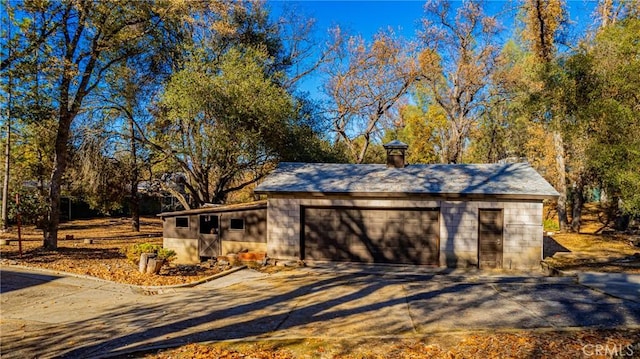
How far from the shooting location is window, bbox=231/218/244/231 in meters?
15.8

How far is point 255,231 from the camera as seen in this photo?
615 inches

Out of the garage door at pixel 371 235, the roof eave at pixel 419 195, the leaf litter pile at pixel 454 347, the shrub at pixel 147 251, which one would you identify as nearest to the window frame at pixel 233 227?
the roof eave at pixel 419 195

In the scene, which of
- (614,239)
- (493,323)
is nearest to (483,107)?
(614,239)

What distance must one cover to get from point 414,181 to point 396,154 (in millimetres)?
2474

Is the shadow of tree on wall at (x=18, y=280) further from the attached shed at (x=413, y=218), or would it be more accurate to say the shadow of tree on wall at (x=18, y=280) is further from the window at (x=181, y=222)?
the attached shed at (x=413, y=218)

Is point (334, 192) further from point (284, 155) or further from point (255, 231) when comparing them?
point (284, 155)

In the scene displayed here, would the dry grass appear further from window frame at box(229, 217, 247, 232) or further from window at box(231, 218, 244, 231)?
window at box(231, 218, 244, 231)

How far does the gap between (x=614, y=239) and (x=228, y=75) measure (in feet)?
69.3

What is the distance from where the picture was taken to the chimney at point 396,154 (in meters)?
17.1

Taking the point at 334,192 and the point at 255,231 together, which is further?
the point at 255,231

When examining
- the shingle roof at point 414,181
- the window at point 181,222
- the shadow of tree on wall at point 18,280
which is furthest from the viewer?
the window at point 181,222

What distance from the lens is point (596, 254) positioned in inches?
610

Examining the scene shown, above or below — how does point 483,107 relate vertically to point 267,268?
above

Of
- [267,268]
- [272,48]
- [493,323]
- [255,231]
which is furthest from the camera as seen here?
[272,48]
